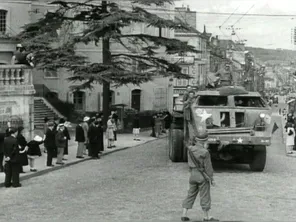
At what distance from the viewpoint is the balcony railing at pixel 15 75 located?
22.1m

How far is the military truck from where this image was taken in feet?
56.1

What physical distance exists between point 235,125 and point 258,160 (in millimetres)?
1282

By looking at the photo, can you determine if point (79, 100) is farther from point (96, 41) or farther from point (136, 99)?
point (96, 41)

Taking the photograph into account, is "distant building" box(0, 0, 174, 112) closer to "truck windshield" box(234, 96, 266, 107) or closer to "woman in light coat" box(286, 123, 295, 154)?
"woman in light coat" box(286, 123, 295, 154)

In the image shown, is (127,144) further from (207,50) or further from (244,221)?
(207,50)

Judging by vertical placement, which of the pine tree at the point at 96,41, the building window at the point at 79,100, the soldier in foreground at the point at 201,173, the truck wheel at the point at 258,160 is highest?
the pine tree at the point at 96,41

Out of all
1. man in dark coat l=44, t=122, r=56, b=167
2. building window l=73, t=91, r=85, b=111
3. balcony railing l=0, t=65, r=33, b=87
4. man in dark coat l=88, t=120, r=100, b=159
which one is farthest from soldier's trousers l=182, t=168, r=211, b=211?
building window l=73, t=91, r=85, b=111

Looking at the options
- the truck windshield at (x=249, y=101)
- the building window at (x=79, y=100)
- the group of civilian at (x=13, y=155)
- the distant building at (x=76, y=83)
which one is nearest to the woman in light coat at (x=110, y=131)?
the truck windshield at (x=249, y=101)

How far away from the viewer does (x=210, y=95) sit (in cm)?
1900

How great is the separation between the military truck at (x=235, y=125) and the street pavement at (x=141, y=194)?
0.54 meters

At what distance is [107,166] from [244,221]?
969cm

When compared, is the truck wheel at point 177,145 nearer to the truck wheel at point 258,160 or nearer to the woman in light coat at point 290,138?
the truck wheel at point 258,160

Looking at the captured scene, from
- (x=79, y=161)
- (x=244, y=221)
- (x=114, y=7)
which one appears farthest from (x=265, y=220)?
(x=114, y=7)

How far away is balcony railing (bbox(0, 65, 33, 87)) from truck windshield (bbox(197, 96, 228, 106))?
23.5 ft
